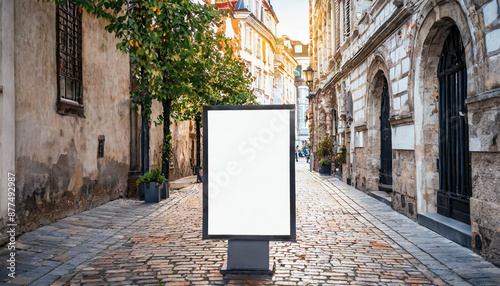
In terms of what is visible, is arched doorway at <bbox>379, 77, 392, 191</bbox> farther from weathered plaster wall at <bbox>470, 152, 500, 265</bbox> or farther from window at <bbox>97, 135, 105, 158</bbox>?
window at <bbox>97, 135, 105, 158</bbox>

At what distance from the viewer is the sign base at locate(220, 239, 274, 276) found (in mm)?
4500

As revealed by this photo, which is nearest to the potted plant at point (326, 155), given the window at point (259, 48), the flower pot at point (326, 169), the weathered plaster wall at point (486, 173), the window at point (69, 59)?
the flower pot at point (326, 169)

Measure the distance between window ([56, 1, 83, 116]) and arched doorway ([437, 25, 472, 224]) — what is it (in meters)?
6.73

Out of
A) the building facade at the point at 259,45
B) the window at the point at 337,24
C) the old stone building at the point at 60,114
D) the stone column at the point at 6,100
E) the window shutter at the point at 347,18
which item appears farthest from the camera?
the building facade at the point at 259,45

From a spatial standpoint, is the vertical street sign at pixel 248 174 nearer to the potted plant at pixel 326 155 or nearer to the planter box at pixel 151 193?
the planter box at pixel 151 193

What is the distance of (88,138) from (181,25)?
3.51 meters

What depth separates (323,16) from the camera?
75.0ft

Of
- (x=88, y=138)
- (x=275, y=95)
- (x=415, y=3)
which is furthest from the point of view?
(x=275, y=95)

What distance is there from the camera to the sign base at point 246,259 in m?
4.50

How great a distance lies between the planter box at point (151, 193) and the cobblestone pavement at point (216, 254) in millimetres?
1862

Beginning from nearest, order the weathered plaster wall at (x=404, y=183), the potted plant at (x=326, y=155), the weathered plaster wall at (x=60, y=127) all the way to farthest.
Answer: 1. the weathered plaster wall at (x=60, y=127)
2. the weathered plaster wall at (x=404, y=183)
3. the potted plant at (x=326, y=155)

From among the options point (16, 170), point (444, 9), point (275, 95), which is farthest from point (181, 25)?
point (275, 95)

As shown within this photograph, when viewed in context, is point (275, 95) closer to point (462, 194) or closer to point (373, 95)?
point (373, 95)

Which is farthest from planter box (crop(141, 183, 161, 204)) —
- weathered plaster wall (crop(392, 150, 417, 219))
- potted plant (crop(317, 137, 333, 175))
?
potted plant (crop(317, 137, 333, 175))
